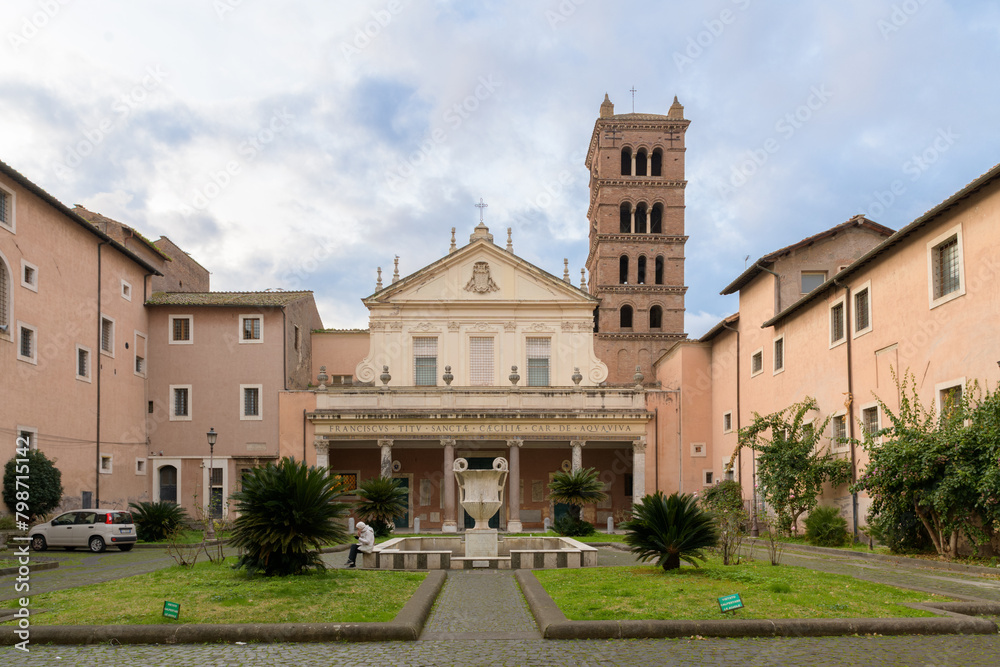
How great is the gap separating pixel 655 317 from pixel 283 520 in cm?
4222

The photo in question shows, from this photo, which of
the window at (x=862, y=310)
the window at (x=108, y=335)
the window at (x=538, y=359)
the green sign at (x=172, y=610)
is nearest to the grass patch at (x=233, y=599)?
the green sign at (x=172, y=610)

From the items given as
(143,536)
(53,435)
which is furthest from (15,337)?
(143,536)

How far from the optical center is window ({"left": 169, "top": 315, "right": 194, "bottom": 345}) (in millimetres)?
38188

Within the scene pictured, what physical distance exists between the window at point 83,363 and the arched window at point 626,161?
34347mm

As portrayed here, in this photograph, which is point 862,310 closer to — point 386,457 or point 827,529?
point 827,529

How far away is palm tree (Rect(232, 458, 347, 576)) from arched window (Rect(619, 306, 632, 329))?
40.7m

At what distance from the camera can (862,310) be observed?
24.4 meters

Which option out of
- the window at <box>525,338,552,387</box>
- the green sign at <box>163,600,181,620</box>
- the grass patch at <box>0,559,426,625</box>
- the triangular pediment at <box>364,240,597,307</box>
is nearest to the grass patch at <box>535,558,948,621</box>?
the grass patch at <box>0,559,426,625</box>

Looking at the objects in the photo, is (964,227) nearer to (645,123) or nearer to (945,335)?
(945,335)

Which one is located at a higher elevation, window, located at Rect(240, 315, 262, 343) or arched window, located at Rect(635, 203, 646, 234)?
arched window, located at Rect(635, 203, 646, 234)

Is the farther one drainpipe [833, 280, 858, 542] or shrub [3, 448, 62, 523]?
shrub [3, 448, 62, 523]

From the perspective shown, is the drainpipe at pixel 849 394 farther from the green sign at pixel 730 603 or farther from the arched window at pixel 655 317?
the arched window at pixel 655 317

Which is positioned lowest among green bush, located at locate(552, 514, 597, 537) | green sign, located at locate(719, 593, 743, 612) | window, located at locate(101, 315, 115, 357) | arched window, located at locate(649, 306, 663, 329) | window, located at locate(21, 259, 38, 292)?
green bush, located at locate(552, 514, 597, 537)

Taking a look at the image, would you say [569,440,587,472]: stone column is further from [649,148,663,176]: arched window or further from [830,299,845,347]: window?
[649,148,663,176]: arched window
